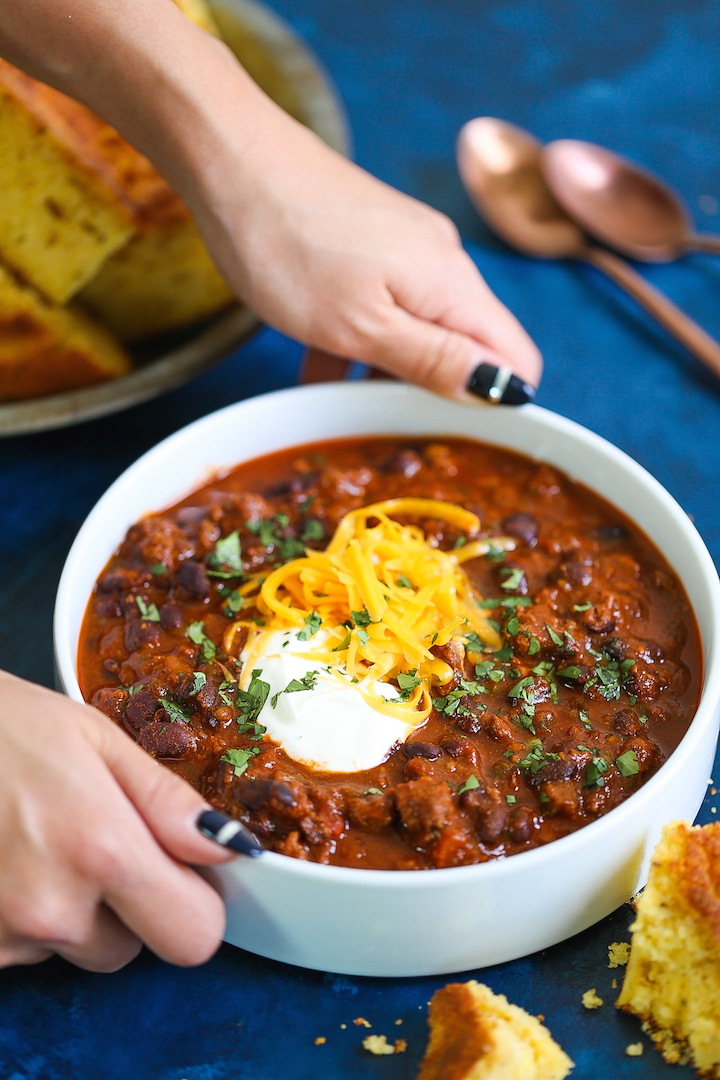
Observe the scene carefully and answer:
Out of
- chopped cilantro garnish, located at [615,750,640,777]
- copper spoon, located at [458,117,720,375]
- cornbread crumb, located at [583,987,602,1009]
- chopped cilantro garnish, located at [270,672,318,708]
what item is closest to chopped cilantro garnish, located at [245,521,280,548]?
chopped cilantro garnish, located at [270,672,318,708]

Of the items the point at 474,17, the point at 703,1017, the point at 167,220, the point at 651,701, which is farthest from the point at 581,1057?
the point at 474,17

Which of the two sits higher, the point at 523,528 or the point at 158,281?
the point at 158,281

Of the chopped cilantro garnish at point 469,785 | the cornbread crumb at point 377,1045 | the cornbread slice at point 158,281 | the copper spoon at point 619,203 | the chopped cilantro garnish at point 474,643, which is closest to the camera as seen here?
the cornbread crumb at point 377,1045

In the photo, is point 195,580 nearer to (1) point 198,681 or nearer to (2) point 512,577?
(1) point 198,681

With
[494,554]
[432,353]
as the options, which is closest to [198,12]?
[432,353]

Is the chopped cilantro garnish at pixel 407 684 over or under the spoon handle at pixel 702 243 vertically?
under

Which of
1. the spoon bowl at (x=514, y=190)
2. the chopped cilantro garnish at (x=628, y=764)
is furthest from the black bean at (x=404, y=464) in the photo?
the spoon bowl at (x=514, y=190)

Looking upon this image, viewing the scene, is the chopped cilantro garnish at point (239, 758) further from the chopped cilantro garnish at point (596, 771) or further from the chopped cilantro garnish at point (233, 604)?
the chopped cilantro garnish at point (596, 771)
